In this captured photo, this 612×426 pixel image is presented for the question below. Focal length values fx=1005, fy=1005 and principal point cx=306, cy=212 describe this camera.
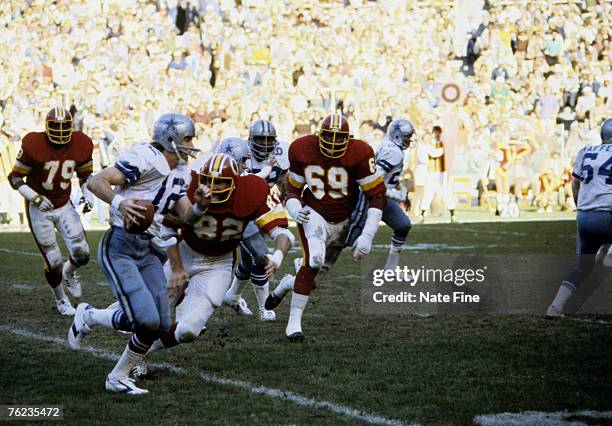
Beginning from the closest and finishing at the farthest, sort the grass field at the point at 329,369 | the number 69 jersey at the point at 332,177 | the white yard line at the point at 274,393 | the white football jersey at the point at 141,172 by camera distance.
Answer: the white yard line at the point at 274,393, the grass field at the point at 329,369, the white football jersey at the point at 141,172, the number 69 jersey at the point at 332,177

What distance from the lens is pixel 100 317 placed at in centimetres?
563

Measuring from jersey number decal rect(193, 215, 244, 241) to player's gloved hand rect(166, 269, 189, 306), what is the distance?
28 centimetres

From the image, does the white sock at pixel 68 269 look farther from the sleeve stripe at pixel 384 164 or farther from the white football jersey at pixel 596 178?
the white football jersey at pixel 596 178

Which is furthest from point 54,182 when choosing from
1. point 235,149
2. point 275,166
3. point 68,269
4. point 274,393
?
point 274,393

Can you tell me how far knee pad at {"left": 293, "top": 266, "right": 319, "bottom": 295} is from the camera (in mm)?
7105

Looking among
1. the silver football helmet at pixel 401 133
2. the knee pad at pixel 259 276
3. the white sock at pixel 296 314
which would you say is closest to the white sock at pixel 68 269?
the knee pad at pixel 259 276

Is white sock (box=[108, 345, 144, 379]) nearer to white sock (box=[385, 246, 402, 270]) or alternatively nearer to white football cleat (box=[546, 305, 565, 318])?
white football cleat (box=[546, 305, 565, 318])

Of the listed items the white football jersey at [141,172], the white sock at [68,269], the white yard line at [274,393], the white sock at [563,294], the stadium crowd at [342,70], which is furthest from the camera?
the stadium crowd at [342,70]

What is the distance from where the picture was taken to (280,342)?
22.6ft

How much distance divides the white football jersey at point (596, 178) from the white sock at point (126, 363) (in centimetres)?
380

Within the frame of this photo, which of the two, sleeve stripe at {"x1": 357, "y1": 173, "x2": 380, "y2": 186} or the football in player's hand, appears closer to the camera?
the football in player's hand

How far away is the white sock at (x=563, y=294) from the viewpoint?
765 cm

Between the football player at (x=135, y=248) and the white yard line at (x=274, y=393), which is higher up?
the football player at (x=135, y=248)

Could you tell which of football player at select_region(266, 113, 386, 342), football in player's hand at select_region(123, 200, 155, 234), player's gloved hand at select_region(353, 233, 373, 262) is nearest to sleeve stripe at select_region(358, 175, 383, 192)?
football player at select_region(266, 113, 386, 342)
